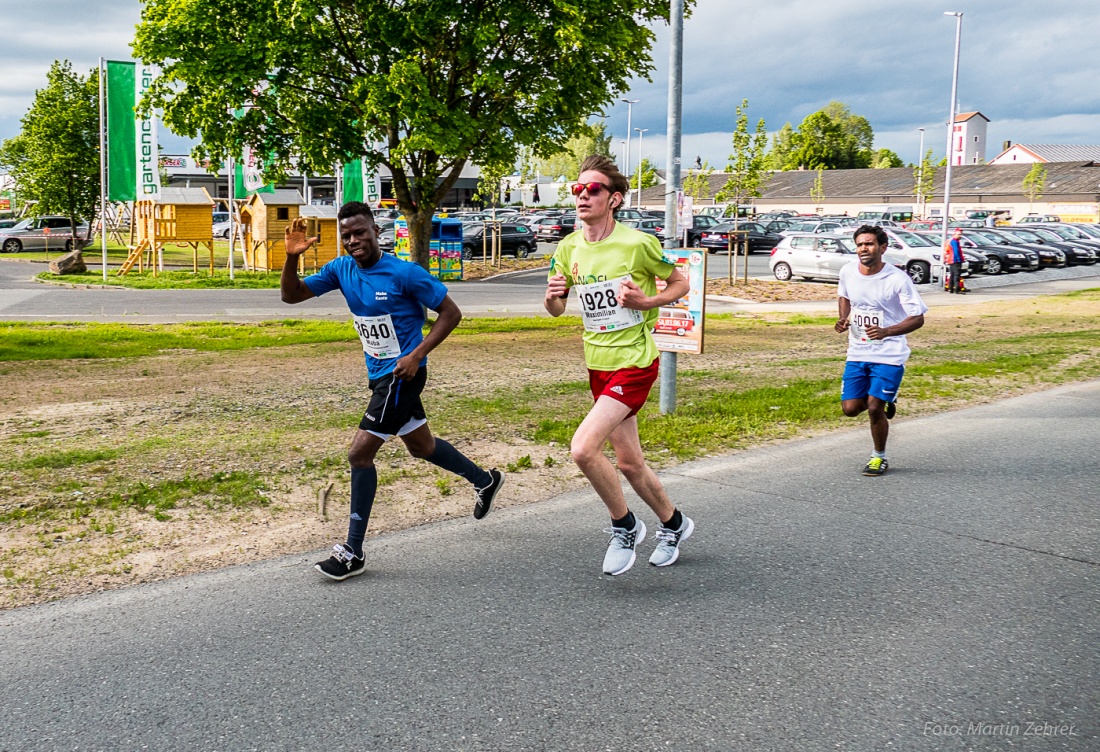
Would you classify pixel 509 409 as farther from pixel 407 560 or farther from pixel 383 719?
pixel 383 719

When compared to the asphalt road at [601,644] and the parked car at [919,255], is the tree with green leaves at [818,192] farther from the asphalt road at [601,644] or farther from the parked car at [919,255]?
the asphalt road at [601,644]

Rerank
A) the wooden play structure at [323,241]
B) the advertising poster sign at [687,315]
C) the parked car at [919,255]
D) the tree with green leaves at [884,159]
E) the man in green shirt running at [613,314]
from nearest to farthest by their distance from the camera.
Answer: the man in green shirt running at [613,314], the advertising poster sign at [687,315], the parked car at [919,255], the wooden play structure at [323,241], the tree with green leaves at [884,159]

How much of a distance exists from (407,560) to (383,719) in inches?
71.2

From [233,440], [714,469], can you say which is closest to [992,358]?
[714,469]

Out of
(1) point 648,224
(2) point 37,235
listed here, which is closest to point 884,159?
(1) point 648,224

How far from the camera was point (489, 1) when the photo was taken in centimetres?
1420

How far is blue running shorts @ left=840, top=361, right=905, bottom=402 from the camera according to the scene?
7270 mm

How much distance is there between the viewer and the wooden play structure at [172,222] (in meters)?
30.8

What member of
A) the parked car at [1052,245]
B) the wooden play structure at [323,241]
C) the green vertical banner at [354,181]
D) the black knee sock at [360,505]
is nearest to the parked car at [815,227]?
the parked car at [1052,245]

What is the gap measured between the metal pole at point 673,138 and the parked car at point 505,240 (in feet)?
102

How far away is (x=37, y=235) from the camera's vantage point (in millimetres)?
45656

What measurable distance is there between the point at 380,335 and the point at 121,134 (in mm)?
24037

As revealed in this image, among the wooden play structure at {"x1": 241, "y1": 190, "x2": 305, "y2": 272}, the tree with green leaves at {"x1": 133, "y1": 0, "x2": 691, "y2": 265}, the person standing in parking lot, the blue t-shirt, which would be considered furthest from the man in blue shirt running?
the wooden play structure at {"x1": 241, "y1": 190, "x2": 305, "y2": 272}

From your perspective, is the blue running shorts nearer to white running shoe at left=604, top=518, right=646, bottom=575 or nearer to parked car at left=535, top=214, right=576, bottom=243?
white running shoe at left=604, top=518, right=646, bottom=575
